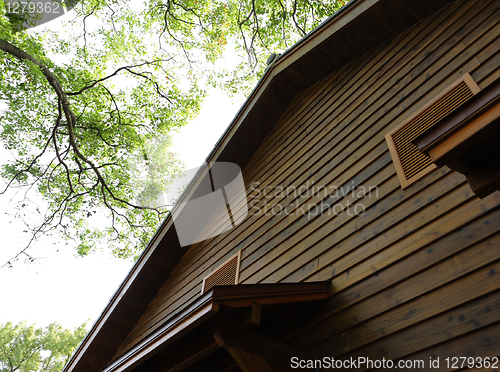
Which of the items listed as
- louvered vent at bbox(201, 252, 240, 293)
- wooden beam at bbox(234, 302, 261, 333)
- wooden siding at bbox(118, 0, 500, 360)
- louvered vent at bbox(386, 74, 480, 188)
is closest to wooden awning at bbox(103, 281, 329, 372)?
wooden beam at bbox(234, 302, 261, 333)

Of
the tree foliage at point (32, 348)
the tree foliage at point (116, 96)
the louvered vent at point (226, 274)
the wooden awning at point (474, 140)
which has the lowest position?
the wooden awning at point (474, 140)

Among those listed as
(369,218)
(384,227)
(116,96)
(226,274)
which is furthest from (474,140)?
(116,96)

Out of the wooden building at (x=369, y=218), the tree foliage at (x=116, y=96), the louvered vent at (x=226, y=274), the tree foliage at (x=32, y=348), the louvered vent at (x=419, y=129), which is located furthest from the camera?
the tree foliage at (x=32, y=348)

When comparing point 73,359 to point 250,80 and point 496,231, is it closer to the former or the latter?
point 496,231

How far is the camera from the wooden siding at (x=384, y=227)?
2209 millimetres

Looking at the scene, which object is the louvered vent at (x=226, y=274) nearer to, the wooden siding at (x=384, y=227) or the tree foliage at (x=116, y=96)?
the wooden siding at (x=384, y=227)

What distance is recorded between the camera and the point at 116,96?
45.3ft

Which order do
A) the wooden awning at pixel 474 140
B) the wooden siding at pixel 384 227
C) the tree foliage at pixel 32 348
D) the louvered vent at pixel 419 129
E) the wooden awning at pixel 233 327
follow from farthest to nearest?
the tree foliage at pixel 32 348 → the louvered vent at pixel 419 129 → the wooden awning at pixel 233 327 → the wooden siding at pixel 384 227 → the wooden awning at pixel 474 140

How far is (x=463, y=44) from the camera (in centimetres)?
330

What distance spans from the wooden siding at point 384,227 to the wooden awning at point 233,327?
34 centimetres

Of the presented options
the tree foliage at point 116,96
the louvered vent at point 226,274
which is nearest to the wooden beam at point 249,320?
the louvered vent at point 226,274

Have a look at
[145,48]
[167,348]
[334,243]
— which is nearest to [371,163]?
[334,243]

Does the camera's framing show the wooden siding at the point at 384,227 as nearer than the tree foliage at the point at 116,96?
Yes

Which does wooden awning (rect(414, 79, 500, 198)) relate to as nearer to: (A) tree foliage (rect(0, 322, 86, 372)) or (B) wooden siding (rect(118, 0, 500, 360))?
(B) wooden siding (rect(118, 0, 500, 360))
